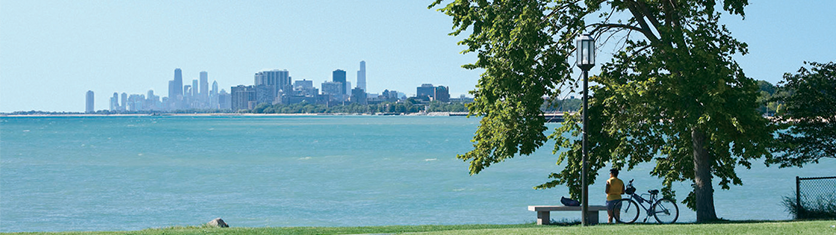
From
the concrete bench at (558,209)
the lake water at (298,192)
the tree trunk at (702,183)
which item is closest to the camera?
the concrete bench at (558,209)

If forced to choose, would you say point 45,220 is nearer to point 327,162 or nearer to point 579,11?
point 579,11

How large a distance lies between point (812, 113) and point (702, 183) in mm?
4067

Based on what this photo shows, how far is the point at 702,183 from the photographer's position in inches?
756

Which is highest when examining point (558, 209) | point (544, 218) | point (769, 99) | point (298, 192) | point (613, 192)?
point (769, 99)

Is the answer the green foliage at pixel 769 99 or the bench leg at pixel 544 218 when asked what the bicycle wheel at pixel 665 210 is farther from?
the green foliage at pixel 769 99

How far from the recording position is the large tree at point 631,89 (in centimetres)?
1655

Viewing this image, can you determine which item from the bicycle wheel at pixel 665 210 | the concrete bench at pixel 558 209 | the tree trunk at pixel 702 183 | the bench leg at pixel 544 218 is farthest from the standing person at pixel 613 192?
the tree trunk at pixel 702 183

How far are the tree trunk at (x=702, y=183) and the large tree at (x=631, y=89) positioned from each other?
0.07 ft

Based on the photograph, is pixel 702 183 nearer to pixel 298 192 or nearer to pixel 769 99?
pixel 769 99

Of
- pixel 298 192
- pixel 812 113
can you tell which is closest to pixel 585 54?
pixel 812 113

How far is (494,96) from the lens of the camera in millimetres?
18484

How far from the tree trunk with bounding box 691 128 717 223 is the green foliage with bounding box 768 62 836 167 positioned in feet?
8.98

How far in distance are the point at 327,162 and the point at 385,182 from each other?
20202mm

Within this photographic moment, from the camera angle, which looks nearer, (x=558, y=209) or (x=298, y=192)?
(x=558, y=209)
